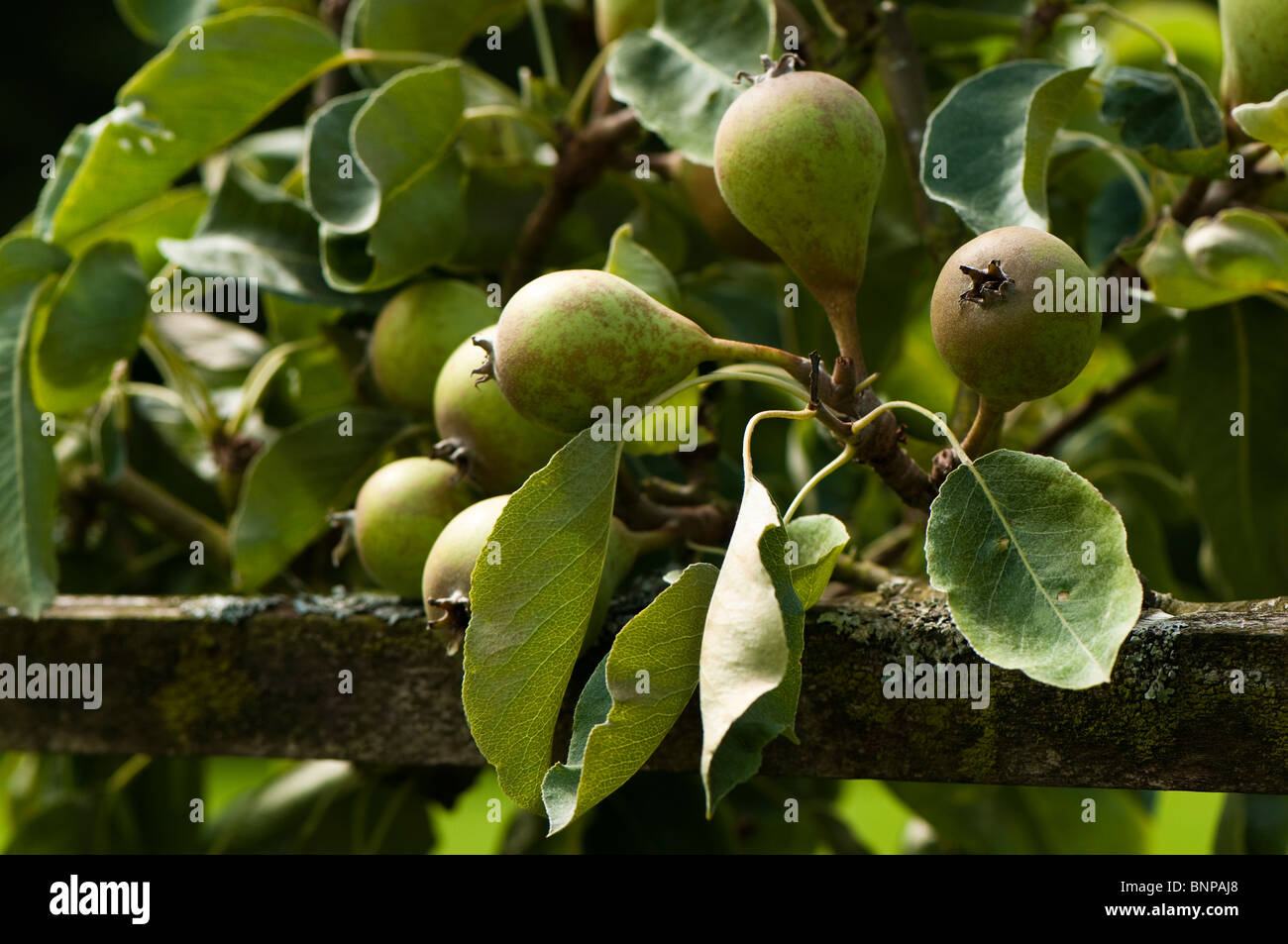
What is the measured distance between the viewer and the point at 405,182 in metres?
0.58

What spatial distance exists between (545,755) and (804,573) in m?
0.11

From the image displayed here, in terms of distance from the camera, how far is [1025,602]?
0.37 m

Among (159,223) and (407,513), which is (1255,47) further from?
(159,223)

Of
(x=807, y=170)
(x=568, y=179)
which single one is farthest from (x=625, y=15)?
(x=807, y=170)

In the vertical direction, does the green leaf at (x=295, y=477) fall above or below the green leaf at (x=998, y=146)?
below

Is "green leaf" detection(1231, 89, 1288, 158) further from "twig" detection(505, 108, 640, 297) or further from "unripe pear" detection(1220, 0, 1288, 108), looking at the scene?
"twig" detection(505, 108, 640, 297)

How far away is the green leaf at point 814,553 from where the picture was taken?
15.7 inches

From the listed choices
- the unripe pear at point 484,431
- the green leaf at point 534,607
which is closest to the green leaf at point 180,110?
the unripe pear at point 484,431

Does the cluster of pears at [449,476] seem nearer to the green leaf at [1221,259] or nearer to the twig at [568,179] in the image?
the twig at [568,179]

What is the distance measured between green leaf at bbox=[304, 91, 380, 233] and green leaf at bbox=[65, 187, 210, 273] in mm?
190

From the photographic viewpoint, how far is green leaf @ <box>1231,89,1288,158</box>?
416 mm

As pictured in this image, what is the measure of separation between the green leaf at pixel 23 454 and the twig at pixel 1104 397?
599 mm

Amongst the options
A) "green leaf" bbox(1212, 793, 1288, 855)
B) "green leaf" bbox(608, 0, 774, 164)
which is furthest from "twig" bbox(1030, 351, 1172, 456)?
"green leaf" bbox(608, 0, 774, 164)

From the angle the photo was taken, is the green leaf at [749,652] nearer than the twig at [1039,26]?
Yes
